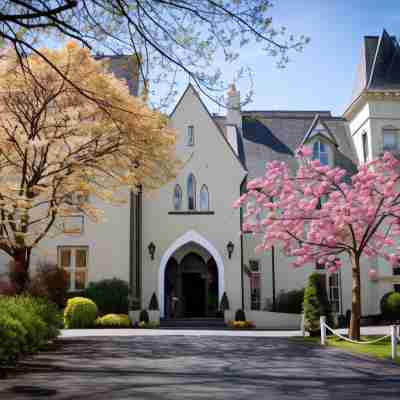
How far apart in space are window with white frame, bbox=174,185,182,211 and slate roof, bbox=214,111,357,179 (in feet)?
14.0

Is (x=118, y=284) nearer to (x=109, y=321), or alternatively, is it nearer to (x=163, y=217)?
(x=109, y=321)

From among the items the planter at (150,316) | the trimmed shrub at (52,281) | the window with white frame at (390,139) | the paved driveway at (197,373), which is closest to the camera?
the paved driveway at (197,373)

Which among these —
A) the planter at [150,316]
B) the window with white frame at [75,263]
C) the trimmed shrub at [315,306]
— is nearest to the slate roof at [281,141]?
the planter at [150,316]

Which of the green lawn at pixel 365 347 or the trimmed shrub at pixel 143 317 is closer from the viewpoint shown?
the green lawn at pixel 365 347

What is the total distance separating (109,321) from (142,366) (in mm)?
12235

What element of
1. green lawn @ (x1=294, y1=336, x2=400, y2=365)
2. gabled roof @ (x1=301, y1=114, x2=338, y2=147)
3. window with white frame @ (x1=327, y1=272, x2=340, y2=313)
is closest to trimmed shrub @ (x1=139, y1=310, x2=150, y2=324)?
green lawn @ (x1=294, y1=336, x2=400, y2=365)

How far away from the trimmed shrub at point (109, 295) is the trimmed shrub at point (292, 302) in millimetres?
7834

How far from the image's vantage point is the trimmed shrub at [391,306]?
27.5 meters

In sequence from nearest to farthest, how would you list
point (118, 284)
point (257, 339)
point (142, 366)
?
1. point (142, 366)
2. point (257, 339)
3. point (118, 284)

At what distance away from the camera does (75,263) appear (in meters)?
26.2

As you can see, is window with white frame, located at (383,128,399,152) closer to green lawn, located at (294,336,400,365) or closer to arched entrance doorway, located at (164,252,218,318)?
arched entrance doorway, located at (164,252,218,318)

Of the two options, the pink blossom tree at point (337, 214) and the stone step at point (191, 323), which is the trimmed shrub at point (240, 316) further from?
the pink blossom tree at point (337, 214)

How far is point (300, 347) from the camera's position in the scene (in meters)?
16.3

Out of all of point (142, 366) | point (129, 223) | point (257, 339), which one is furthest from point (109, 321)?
point (142, 366)
